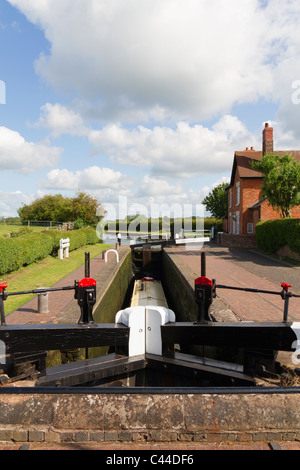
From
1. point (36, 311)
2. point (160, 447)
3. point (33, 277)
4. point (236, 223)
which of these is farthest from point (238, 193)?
point (160, 447)

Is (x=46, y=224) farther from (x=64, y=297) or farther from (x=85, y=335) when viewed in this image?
(x=85, y=335)

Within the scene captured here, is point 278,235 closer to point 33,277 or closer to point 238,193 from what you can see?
point 238,193

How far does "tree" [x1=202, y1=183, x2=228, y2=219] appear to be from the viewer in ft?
168

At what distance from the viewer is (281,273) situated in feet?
40.7

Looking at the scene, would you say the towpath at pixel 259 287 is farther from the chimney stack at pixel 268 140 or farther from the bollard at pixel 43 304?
the chimney stack at pixel 268 140

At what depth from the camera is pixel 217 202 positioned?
5262cm

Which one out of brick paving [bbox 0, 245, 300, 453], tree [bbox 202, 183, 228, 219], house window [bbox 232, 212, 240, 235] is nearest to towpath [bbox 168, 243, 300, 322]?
brick paving [bbox 0, 245, 300, 453]

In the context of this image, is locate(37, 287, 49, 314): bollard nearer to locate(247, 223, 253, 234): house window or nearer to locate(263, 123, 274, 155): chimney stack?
locate(247, 223, 253, 234): house window

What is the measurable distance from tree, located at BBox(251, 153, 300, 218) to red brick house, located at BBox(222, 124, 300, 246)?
210 inches

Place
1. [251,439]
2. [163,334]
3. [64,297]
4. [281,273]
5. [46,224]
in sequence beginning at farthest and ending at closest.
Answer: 1. [46,224]
2. [281,273]
3. [64,297]
4. [163,334]
5. [251,439]

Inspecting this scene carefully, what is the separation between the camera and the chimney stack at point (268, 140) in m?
27.5

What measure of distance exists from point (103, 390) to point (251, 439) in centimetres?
124
